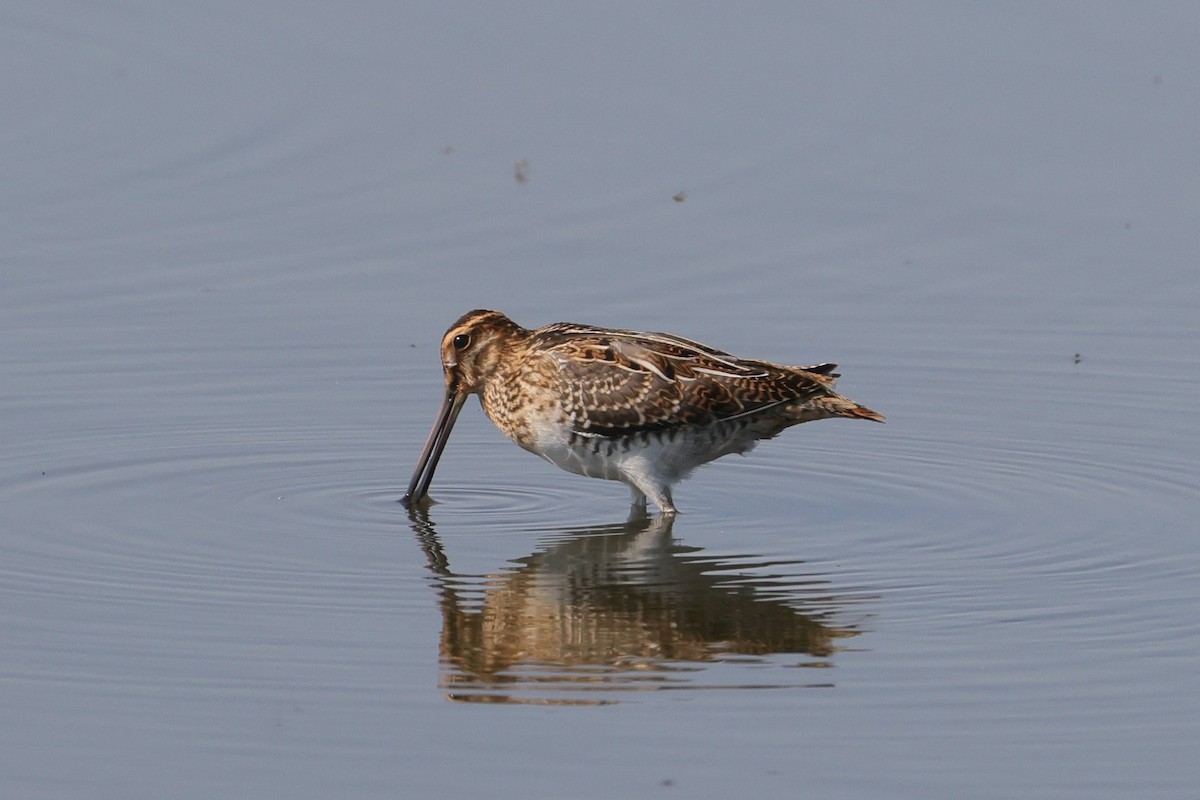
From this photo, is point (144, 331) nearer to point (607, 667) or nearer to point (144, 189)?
point (144, 189)

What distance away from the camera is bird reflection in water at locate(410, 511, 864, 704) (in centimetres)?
1082

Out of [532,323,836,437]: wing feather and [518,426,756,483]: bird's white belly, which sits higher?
[532,323,836,437]: wing feather


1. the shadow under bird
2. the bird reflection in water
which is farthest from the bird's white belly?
the bird reflection in water

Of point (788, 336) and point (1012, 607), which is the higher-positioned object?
point (788, 336)

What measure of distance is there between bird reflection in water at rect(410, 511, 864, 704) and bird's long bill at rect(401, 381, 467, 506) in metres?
0.46

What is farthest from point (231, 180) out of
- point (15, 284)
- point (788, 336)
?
point (788, 336)

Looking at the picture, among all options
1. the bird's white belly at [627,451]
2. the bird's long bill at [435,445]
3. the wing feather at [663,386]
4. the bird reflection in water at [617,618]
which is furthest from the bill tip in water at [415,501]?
the wing feather at [663,386]

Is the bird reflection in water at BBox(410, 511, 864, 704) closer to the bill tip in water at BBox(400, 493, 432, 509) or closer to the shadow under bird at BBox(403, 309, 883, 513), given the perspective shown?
the bill tip in water at BBox(400, 493, 432, 509)

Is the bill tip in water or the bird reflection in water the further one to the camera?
the bill tip in water

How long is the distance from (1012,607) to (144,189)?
9.93m

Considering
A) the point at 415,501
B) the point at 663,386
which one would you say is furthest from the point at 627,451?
the point at 415,501

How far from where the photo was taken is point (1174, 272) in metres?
18.5

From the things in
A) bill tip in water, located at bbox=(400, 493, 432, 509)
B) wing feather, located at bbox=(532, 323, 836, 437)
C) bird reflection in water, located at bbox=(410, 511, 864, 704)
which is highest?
wing feather, located at bbox=(532, 323, 836, 437)

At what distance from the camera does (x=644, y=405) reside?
14.1 m
